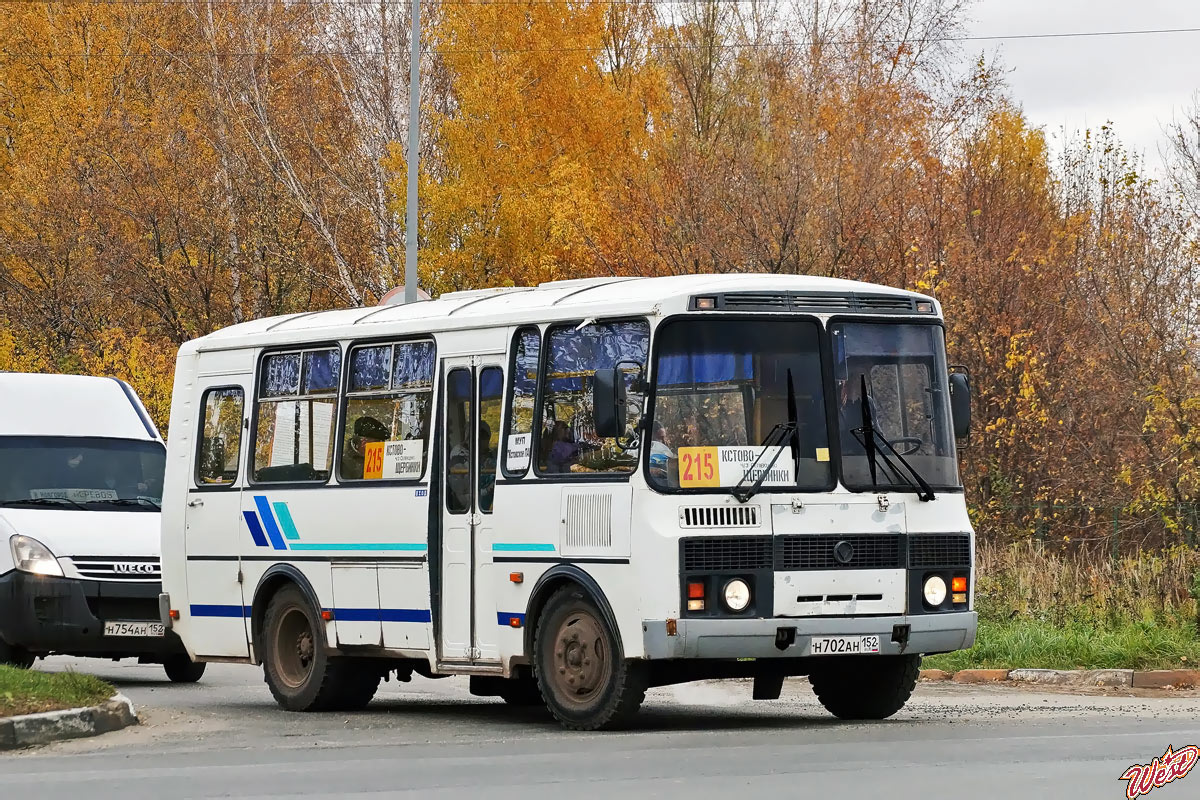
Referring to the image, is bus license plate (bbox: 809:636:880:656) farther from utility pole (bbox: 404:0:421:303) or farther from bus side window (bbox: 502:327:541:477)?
utility pole (bbox: 404:0:421:303)

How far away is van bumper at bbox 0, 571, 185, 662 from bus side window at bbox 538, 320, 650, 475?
226 inches

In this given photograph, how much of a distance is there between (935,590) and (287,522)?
205 inches

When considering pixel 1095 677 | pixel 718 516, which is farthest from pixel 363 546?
pixel 1095 677

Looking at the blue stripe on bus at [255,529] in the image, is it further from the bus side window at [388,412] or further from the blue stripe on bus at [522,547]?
the blue stripe on bus at [522,547]

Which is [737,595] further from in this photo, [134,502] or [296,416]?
[134,502]

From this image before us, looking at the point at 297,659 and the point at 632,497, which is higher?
the point at 632,497

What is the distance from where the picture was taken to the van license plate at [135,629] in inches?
697

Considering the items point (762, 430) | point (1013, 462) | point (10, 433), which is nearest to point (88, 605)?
point (10, 433)

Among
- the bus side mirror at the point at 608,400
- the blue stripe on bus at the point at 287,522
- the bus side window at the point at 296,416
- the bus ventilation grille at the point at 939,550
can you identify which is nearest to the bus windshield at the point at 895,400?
the bus ventilation grille at the point at 939,550

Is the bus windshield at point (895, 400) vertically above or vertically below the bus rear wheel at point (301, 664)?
above

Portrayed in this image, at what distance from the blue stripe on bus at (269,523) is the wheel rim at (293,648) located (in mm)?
515

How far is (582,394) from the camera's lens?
43.8ft

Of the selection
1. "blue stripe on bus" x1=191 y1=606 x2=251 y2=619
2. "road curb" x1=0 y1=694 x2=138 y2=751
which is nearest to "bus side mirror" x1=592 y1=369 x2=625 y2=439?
"road curb" x1=0 y1=694 x2=138 y2=751

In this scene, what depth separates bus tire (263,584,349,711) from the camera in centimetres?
1540
